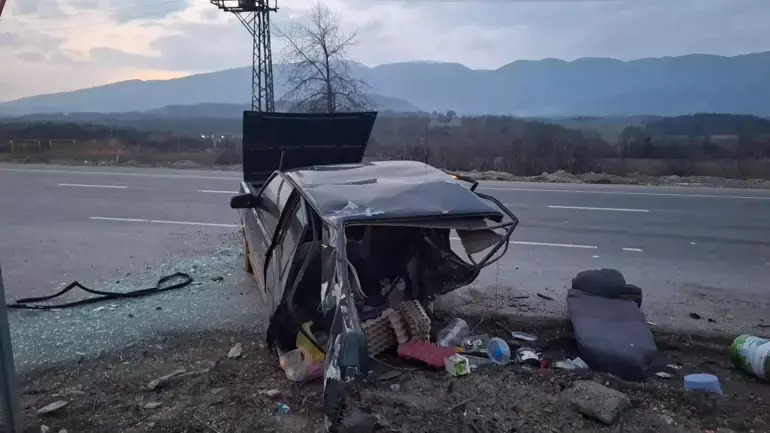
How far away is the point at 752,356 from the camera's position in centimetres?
436

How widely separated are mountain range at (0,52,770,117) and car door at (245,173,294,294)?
17.0 m

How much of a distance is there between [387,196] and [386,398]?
1365mm

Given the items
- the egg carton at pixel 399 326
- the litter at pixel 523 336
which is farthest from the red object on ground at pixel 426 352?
the litter at pixel 523 336

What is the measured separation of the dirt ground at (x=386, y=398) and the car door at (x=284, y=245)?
23.0 inches

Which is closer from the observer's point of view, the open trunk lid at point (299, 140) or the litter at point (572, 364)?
the litter at point (572, 364)

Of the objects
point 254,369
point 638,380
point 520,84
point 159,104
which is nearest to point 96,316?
point 254,369

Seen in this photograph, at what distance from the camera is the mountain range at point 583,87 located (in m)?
63.7

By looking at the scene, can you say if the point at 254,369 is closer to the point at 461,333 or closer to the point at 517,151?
the point at 461,333

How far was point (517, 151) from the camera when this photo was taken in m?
23.2

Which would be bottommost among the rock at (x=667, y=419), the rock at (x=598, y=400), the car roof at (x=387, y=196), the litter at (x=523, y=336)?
the litter at (x=523, y=336)

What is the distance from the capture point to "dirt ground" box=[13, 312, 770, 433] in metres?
3.35

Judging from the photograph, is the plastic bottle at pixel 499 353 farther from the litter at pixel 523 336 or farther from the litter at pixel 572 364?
the litter at pixel 523 336

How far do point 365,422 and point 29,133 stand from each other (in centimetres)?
4601


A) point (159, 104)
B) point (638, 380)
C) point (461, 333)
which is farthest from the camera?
point (159, 104)
